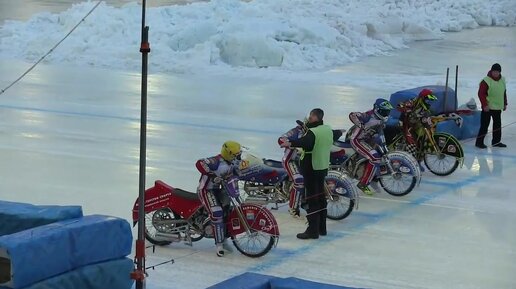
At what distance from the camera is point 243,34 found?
28.2m

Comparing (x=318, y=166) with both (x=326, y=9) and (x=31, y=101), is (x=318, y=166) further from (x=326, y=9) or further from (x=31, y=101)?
(x=326, y=9)

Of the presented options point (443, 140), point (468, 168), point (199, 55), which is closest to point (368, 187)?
point (443, 140)

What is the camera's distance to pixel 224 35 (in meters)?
28.7

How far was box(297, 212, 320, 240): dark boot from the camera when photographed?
11055 mm

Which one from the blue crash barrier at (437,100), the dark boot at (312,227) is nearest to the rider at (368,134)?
the dark boot at (312,227)

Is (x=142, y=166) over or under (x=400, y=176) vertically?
over

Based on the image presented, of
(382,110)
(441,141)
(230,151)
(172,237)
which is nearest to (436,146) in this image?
(441,141)

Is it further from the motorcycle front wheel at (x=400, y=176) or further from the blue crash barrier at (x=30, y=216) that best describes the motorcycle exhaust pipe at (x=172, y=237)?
the motorcycle front wheel at (x=400, y=176)

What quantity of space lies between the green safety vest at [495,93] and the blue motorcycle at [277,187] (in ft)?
18.4

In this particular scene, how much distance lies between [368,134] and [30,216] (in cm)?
527

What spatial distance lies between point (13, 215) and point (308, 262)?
307 centimetres

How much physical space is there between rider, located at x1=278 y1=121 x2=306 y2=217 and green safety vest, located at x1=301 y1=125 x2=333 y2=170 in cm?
35

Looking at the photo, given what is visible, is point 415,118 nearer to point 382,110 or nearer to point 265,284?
point 382,110

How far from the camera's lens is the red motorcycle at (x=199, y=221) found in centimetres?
1020
